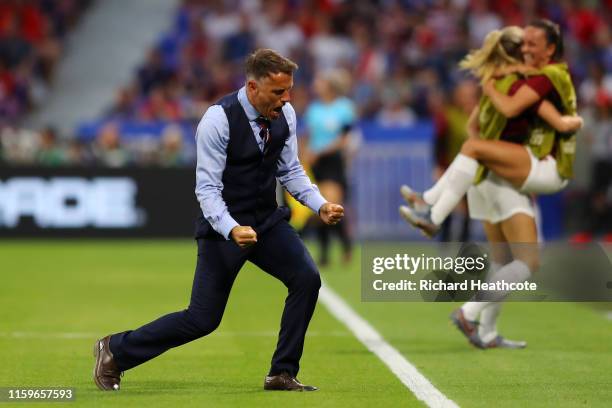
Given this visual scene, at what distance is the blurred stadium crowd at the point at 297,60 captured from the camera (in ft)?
70.5

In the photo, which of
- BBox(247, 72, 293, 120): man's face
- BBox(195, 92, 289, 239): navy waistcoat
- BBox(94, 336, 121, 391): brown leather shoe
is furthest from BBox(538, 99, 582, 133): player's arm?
BBox(94, 336, 121, 391): brown leather shoe

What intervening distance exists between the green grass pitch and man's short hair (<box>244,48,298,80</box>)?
175cm

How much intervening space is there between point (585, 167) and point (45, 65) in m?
12.5

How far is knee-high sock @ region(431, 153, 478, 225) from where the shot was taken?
31.4ft

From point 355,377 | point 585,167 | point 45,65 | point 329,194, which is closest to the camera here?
point 355,377

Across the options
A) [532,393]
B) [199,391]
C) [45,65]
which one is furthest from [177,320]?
[45,65]

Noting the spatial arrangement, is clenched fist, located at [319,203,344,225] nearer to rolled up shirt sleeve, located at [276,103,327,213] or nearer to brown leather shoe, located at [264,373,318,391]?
rolled up shirt sleeve, located at [276,103,327,213]

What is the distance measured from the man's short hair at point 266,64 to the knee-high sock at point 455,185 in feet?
7.70

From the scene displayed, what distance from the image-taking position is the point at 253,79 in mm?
7566

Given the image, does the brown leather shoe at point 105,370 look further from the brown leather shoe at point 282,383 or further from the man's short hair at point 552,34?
the man's short hair at point 552,34

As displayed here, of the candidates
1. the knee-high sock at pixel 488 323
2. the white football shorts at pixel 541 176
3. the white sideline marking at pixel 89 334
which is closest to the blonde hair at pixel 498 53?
the white football shorts at pixel 541 176

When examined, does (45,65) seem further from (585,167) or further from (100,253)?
(585,167)

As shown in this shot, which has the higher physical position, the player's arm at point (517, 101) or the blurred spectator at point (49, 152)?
the player's arm at point (517, 101)

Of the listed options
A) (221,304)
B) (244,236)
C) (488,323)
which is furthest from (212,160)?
(488,323)
